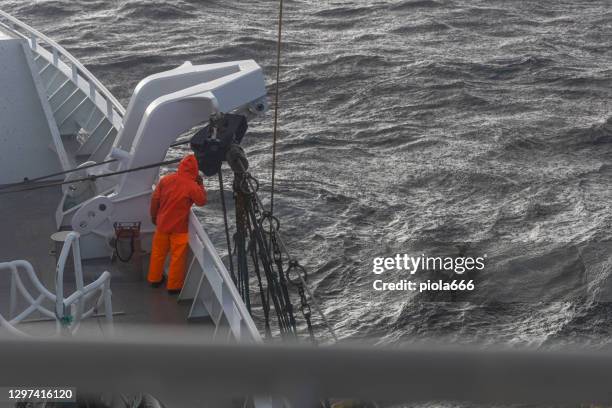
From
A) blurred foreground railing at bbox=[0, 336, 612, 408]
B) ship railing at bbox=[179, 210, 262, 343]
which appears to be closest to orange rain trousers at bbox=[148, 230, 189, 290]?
ship railing at bbox=[179, 210, 262, 343]

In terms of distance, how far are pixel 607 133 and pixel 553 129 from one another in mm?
1459

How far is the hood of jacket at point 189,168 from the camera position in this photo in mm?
10383

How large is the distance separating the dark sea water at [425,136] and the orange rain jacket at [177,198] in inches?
260

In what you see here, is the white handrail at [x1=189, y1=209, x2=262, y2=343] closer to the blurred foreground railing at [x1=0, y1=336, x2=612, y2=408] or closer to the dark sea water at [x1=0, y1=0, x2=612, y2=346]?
the blurred foreground railing at [x1=0, y1=336, x2=612, y2=408]

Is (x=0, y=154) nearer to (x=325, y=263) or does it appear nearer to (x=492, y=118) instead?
(x=325, y=263)

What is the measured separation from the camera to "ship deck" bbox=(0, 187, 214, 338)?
9.85 meters

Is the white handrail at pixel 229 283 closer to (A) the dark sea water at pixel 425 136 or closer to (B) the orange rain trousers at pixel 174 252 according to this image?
(B) the orange rain trousers at pixel 174 252

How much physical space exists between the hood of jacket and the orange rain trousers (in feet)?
2.15

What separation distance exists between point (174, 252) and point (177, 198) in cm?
58

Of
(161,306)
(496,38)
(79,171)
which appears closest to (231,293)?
(161,306)

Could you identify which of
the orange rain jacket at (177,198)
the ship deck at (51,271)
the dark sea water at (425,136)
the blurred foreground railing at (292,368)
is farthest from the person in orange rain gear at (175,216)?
the blurred foreground railing at (292,368)

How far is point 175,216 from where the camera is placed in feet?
33.5

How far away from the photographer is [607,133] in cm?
2652

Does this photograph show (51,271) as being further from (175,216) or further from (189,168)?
(189,168)
